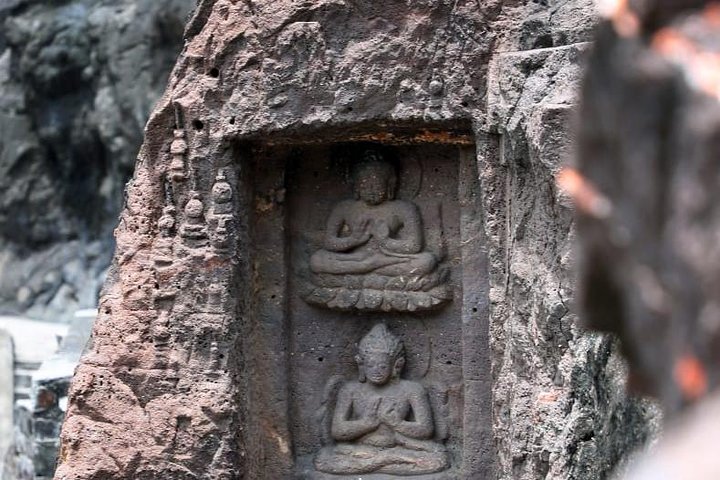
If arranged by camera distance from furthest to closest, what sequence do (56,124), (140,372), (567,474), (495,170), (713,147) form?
(56,124) → (140,372) → (495,170) → (567,474) → (713,147)

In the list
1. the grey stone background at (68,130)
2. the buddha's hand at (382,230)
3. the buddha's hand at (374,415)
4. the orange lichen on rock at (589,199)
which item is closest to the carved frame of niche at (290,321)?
the buddha's hand at (374,415)

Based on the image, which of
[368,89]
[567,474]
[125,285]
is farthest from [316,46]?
[567,474]

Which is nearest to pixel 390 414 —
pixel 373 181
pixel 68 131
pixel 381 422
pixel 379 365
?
pixel 381 422

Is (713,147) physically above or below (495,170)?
below

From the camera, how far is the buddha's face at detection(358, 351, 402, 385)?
11.8ft

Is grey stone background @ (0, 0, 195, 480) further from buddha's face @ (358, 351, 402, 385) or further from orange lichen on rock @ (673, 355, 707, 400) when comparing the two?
orange lichen on rock @ (673, 355, 707, 400)

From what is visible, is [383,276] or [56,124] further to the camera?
[56,124]

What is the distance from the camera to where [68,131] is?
22.3ft

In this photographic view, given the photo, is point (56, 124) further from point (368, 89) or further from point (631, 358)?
point (631, 358)

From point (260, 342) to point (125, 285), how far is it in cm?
46

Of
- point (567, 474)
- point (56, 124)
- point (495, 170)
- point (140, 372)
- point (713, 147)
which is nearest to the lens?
point (713, 147)

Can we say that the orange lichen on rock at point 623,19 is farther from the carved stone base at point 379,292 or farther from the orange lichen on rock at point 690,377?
the carved stone base at point 379,292

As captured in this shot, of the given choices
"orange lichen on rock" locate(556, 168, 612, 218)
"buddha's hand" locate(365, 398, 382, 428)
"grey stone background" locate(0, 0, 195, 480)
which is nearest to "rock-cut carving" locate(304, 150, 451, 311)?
"buddha's hand" locate(365, 398, 382, 428)

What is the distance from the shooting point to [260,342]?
3574 millimetres
